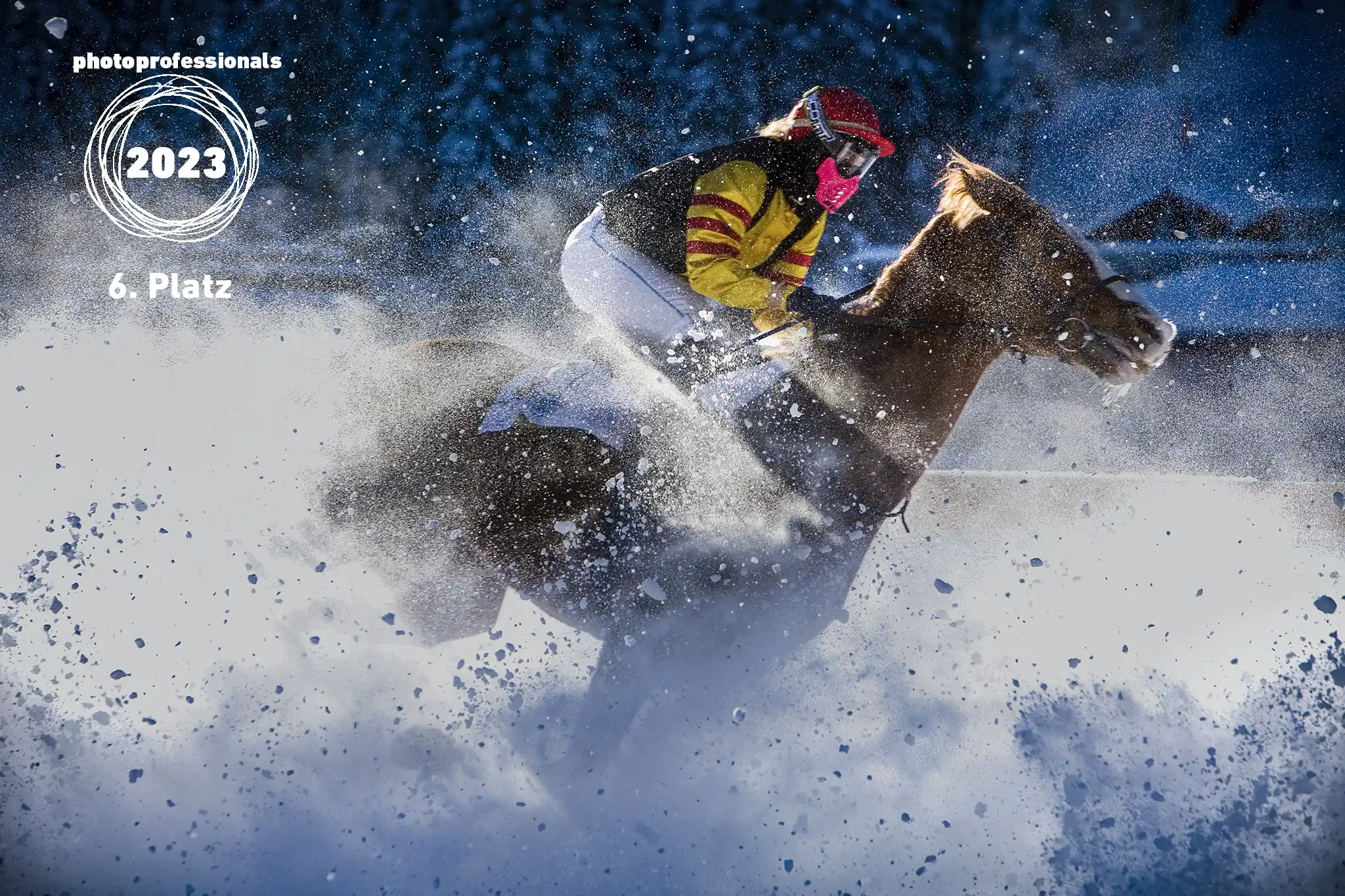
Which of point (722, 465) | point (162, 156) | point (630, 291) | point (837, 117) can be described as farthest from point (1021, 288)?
point (162, 156)

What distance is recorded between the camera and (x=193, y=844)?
182 cm

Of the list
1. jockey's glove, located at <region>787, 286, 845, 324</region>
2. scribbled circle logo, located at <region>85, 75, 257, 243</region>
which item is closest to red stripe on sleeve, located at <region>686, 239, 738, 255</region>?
jockey's glove, located at <region>787, 286, 845, 324</region>

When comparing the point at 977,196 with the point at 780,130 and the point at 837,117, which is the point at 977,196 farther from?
the point at 780,130

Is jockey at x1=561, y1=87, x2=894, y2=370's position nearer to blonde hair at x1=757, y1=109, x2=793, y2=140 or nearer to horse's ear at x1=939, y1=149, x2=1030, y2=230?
blonde hair at x1=757, y1=109, x2=793, y2=140

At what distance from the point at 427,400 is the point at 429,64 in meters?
1.99

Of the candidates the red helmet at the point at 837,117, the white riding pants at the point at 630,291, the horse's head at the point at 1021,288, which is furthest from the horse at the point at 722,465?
the red helmet at the point at 837,117

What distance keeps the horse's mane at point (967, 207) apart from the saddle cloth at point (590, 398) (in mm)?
314

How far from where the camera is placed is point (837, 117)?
1814 millimetres

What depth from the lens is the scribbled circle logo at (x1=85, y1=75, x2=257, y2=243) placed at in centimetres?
269

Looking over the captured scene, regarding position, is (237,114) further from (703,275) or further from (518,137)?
(703,275)

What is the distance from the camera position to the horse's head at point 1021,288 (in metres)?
1.48

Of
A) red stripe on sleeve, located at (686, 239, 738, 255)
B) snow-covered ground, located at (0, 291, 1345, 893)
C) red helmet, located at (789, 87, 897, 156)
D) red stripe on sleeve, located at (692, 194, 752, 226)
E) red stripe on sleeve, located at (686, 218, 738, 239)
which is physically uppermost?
red helmet, located at (789, 87, 897, 156)

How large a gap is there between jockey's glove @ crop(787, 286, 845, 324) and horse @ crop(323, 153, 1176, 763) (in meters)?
0.04

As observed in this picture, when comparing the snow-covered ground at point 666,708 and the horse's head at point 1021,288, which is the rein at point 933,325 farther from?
the snow-covered ground at point 666,708
